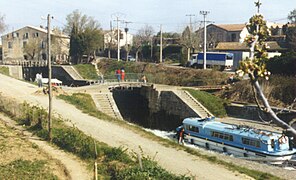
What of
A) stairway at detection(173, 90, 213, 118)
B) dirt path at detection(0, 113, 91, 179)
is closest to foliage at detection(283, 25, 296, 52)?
stairway at detection(173, 90, 213, 118)

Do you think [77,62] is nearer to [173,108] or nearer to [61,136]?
[173,108]

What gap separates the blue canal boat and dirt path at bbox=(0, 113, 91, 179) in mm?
10084

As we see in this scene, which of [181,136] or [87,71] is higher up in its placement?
[87,71]

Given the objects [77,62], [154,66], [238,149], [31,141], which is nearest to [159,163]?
[31,141]

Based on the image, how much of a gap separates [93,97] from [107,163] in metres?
17.0

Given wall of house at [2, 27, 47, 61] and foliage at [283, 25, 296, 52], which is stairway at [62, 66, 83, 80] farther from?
foliage at [283, 25, 296, 52]

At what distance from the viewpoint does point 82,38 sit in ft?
205

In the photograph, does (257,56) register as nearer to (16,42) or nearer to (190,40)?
(190,40)

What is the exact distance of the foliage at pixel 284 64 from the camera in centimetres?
3375

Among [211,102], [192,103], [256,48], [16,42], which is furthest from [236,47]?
[256,48]

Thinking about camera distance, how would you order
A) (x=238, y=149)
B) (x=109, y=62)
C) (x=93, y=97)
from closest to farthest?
(x=238, y=149) < (x=93, y=97) < (x=109, y=62)

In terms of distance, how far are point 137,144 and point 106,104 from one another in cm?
1339

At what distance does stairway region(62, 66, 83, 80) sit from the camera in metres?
54.2

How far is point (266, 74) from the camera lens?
4.06m
